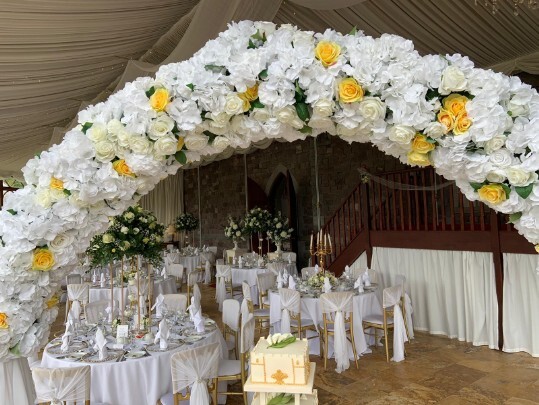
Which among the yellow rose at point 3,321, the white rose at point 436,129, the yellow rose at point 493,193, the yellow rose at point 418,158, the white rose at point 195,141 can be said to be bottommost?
the yellow rose at point 3,321

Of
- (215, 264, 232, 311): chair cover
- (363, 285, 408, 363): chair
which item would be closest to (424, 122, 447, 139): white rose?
(363, 285, 408, 363): chair

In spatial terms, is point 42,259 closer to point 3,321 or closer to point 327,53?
point 3,321

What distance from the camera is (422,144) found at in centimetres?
184

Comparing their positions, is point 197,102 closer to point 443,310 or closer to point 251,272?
point 443,310

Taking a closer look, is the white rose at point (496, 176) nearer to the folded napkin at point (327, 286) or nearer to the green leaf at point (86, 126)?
the green leaf at point (86, 126)

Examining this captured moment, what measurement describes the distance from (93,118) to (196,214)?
1354 centimetres

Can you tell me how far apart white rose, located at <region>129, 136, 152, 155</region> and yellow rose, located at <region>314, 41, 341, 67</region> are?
829 mm

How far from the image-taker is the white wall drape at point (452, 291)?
222 inches

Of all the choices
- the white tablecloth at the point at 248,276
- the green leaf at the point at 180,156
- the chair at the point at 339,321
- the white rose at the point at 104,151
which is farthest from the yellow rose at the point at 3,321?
the white tablecloth at the point at 248,276

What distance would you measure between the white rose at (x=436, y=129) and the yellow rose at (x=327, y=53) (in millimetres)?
476

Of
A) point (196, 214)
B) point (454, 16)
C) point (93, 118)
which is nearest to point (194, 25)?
point (93, 118)

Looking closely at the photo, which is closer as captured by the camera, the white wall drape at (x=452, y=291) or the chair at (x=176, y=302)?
the chair at (x=176, y=302)

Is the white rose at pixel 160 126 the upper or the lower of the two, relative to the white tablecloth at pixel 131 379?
upper

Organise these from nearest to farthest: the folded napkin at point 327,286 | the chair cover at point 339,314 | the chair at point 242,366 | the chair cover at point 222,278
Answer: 1. the chair at point 242,366
2. the chair cover at point 339,314
3. the folded napkin at point 327,286
4. the chair cover at point 222,278
